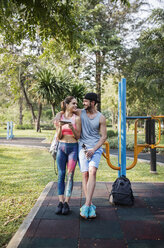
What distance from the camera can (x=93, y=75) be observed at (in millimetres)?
15773

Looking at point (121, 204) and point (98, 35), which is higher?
point (98, 35)

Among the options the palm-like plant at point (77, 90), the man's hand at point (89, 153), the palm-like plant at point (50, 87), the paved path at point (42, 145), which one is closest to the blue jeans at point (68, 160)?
the man's hand at point (89, 153)

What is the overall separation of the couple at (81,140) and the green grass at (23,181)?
77 cm

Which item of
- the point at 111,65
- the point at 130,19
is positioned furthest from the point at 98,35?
the point at 130,19

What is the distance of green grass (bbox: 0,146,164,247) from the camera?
3.44 m

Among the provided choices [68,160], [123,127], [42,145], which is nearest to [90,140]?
[68,160]

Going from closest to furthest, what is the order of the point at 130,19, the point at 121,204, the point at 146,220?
the point at 146,220
the point at 121,204
the point at 130,19

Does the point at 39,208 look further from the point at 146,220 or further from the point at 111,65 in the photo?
the point at 111,65

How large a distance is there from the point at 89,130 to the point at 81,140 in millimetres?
201

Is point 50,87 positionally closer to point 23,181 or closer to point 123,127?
point 23,181

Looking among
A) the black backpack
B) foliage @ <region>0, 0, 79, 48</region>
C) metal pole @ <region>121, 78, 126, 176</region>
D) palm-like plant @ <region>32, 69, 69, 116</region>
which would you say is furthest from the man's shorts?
palm-like plant @ <region>32, 69, 69, 116</region>

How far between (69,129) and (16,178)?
10.9ft

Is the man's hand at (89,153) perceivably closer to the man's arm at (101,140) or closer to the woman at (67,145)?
the man's arm at (101,140)

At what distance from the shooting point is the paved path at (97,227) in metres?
2.60
